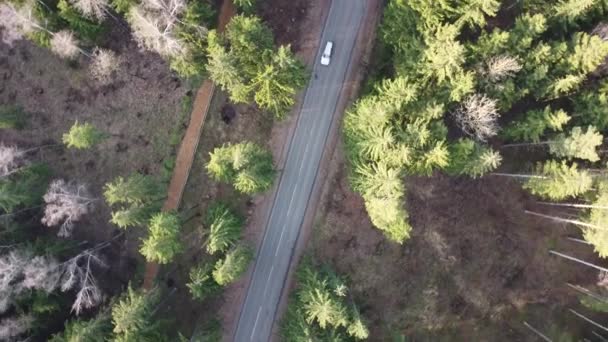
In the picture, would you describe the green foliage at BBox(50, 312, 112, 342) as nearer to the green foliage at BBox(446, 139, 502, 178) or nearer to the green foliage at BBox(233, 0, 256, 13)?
the green foliage at BBox(233, 0, 256, 13)

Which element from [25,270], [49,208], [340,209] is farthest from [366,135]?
[25,270]

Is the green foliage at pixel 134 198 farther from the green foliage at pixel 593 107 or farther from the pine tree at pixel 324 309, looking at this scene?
the green foliage at pixel 593 107

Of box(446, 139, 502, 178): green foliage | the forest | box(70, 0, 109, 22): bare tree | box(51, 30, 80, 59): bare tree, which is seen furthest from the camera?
box(51, 30, 80, 59): bare tree

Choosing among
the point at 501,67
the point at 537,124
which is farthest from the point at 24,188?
the point at 537,124

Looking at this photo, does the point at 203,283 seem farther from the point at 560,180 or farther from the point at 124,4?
the point at 560,180

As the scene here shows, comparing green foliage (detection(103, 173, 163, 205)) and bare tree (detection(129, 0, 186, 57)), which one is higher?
bare tree (detection(129, 0, 186, 57))

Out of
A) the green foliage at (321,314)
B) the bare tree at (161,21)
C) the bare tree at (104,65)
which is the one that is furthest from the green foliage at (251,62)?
the green foliage at (321,314)

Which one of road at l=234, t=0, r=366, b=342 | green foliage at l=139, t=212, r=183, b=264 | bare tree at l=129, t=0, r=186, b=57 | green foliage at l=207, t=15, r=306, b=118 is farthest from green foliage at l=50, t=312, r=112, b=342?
bare tree at l=129, t=0, r=186, b=57
